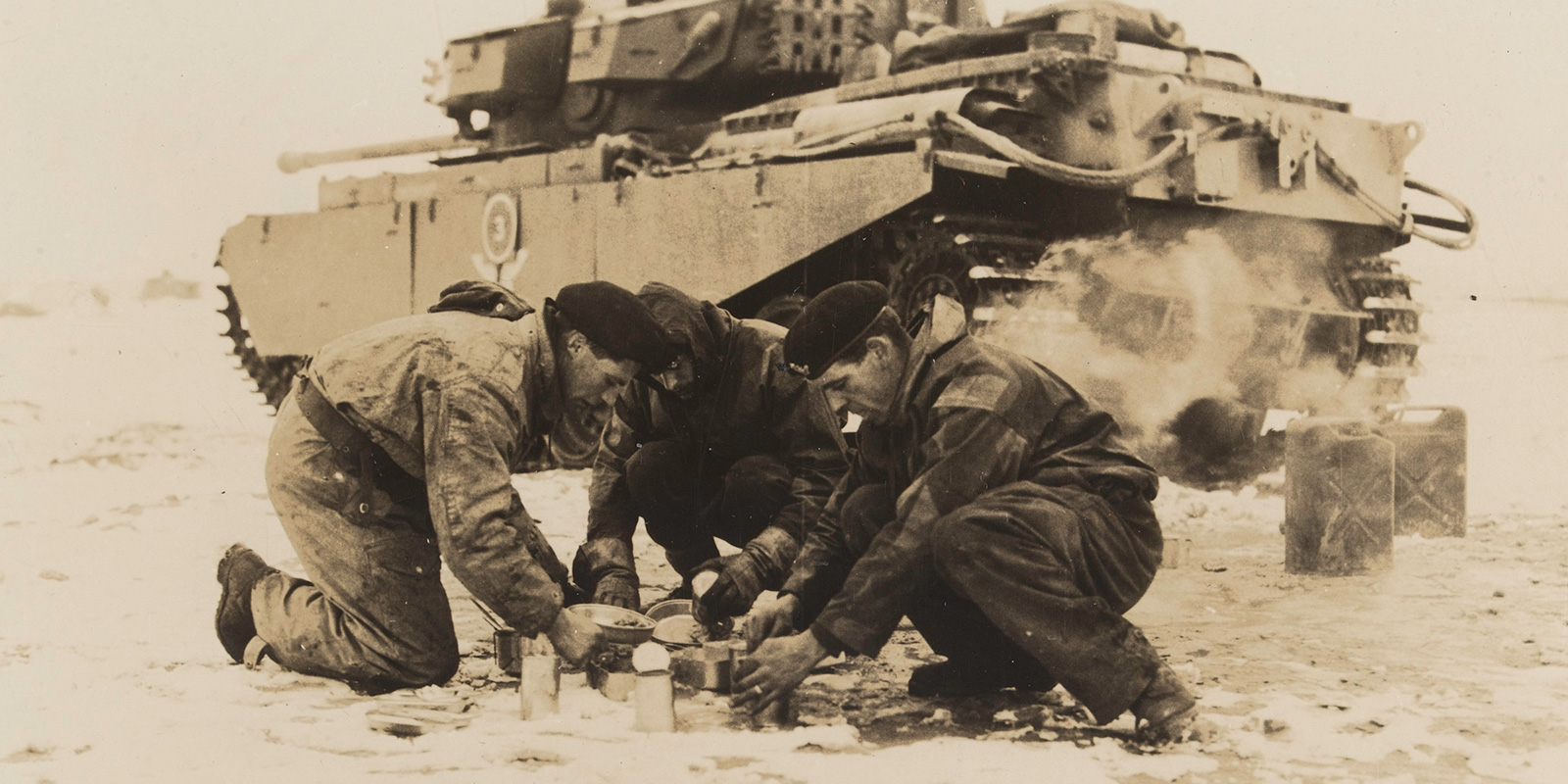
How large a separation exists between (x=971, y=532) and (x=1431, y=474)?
4.76 metres

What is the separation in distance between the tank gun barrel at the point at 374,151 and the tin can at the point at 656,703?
26.5 ft

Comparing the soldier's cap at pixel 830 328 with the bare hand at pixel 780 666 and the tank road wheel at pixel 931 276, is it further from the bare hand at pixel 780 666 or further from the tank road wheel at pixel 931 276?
the tank road wheel at pixel 931 276

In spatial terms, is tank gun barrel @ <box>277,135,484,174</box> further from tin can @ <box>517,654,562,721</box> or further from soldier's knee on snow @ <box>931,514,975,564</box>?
soldier's knee on snow @ <box>931,514,975,564</box>

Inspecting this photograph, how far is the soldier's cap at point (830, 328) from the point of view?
4.14m

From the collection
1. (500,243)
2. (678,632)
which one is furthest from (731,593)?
(500,243)

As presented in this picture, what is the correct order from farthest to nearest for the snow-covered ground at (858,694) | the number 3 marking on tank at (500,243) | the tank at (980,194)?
the number 3 marking on tank at (500,243) < the tank at (980,194) < the snow-covered ground at (858,694)

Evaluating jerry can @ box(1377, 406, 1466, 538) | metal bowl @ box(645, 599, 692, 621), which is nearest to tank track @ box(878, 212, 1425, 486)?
jerry can @ box(1377, 406, 1466, 538)

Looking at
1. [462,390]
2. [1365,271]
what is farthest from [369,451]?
[1365,271]

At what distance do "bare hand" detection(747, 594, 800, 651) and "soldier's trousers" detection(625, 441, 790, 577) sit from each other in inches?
37.7

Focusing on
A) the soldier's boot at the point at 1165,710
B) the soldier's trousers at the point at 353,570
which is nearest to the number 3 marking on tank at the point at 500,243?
the soldier's trousers at the point at 353,570

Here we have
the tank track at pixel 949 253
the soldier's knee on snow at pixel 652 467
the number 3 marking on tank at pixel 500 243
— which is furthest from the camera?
the number 3 marking on tank at pixel 500 243

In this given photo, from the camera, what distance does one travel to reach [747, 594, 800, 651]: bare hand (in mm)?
4234

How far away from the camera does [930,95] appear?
8.31 metres

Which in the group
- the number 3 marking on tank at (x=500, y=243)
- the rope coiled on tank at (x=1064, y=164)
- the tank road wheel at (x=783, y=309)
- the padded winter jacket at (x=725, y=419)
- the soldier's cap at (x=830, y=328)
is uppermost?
the rope coiled on tank at (x=1064, y=164)
